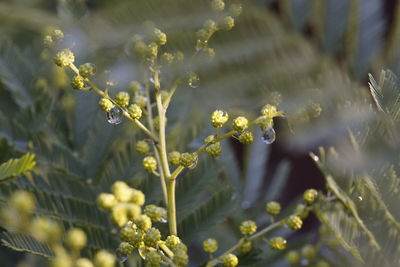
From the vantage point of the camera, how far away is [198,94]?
1.23m

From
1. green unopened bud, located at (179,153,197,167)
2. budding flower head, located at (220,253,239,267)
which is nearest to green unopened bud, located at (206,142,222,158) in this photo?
green unopened bud, located at (179,153,197,167)

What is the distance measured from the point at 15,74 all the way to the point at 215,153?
0.47m

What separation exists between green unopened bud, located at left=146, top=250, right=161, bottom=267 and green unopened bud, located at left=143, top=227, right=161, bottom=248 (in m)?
0.01

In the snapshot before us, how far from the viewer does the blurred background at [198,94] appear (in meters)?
0.78

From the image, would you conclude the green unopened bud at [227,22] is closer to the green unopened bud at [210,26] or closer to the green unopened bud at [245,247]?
the green unopened bud at [210,26]

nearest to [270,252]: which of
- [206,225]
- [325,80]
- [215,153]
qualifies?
[206,225]

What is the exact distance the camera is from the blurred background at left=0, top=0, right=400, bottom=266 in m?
0.78

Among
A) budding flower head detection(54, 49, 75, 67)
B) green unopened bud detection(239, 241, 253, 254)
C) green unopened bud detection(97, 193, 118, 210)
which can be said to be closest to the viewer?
green unopened bud detection(97, 193, 118, 210)

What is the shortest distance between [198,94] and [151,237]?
0.67m

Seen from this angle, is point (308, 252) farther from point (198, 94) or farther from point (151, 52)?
point (198, 94)

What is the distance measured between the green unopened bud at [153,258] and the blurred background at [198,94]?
0.49ft

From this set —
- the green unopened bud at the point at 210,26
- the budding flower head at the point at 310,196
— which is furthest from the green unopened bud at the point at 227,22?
the budding flower head at the point at 310,196

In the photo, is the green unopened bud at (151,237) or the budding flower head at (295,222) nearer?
the green unopened bud at (151,237)

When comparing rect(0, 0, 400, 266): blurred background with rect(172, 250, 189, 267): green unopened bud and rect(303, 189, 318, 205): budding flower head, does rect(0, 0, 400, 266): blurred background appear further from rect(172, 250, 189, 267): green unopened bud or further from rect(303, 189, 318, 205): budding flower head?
rect(172, 250, 189, 267): green unopened bud
